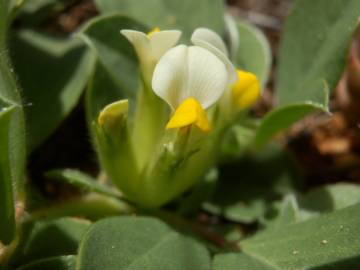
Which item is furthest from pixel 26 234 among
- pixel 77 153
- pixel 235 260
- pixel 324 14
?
pixel 324 14

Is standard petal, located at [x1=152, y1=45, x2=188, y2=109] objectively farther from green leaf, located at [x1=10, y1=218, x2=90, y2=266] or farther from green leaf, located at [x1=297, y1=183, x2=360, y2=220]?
green leaf, located at [x1=297, y1=183, x2=360, y2=220]

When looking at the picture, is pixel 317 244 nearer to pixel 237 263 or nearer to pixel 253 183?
pixel 237 263

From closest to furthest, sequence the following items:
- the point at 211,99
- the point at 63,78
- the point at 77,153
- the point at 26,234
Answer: the point at 211,99 → the point at 26,234 → the point at 63,78 → the point at 77,153

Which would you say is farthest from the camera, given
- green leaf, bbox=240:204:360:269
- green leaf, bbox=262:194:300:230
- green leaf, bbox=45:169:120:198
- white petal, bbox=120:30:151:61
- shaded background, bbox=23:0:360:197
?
shaded background, bbox=23:0:360:197

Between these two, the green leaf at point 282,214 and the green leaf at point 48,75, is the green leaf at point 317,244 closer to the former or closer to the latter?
the green leaf at point 282,214

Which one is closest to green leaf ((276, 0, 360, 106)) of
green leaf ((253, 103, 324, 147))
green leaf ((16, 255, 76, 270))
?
green leaf ((253, 103, 324, 147))

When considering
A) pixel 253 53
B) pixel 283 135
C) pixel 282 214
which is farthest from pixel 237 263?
pixel 283 135

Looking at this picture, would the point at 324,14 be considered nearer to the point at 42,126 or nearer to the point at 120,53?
the point at 120,53
